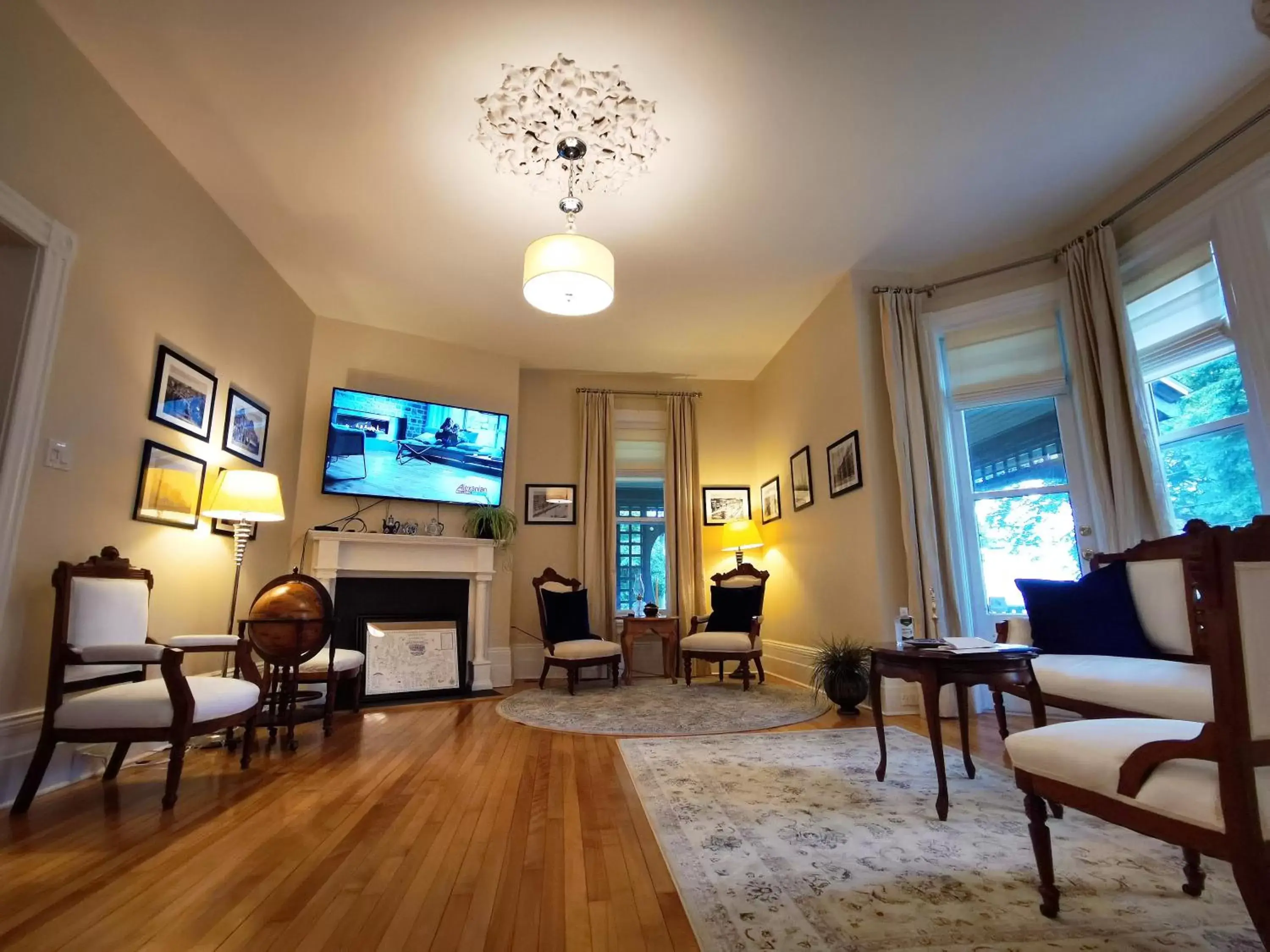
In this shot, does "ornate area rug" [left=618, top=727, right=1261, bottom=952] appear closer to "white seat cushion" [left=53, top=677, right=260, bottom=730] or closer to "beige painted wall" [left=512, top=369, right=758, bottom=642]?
"white seat cushion" [left=53, top=677, right=260, bottom=730]

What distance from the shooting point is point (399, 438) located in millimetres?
5227

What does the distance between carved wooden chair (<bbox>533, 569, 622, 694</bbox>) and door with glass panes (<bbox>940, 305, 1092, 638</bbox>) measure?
2954 mm

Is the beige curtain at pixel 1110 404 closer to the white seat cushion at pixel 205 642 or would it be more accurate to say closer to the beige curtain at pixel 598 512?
the beige curtain at pixel 598 512

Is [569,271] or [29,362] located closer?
[29,362]

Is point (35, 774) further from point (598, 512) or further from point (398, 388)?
point (598, 512)

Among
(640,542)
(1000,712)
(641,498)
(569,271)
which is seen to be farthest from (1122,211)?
(640,542)

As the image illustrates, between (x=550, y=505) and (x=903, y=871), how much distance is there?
16.4 feet

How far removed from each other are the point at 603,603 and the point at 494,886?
174 inches

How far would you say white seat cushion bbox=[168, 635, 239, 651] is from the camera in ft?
9.23

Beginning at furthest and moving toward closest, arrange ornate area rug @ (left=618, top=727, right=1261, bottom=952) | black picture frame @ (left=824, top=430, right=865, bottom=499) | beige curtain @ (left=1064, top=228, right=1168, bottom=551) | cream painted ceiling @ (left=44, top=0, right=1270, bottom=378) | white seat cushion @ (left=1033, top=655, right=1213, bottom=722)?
black picture frame @ (left=824, top=430, right=865, bottom=499)
beige curtain @ (left=1064, top=228, right=1168, bottom=551)
cream painted ceiling @ (left=44, top=0, right=1270, bottom=378)
white seat cushion @ (left=1033, top=655, right=1213, bottom=722)
ornate area rug @ (left=618, top=727, right=1261, bottom=952)

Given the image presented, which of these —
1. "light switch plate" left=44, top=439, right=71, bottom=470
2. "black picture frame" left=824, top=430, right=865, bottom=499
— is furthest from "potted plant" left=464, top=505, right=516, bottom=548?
"light switch plate" left=44, top=439, right=71, bottom=470

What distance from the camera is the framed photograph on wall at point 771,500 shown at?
20.0 feet

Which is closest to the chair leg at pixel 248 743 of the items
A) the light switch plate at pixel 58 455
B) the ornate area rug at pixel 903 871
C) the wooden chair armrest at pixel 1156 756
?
the light switch plate at pixel 58 455

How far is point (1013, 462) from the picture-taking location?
4.16 metres
